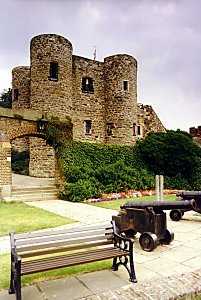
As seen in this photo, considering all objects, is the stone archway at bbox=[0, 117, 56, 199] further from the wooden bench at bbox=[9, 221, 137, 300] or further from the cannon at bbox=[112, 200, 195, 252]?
the wooden bench at bbox=[9, 221, 137, 300]

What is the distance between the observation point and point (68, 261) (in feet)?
12.0

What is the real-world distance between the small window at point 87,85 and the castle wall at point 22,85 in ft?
16.9

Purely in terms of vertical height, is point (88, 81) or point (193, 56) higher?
point (88, 81)

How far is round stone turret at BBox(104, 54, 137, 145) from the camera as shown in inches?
979

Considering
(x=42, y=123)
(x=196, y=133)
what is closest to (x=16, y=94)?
(x=42, y=123)

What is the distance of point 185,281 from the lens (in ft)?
12.7

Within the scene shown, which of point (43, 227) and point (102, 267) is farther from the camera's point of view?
point (43, 227)

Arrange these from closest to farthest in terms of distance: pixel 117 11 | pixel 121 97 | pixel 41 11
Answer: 1. pixel 41 11
2. pixel 117 11
3. pixel 121 97

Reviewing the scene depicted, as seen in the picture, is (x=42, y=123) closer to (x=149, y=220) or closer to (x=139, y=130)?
(x=149, y=220)

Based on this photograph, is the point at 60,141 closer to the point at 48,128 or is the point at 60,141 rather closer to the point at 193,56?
the point at 48,128

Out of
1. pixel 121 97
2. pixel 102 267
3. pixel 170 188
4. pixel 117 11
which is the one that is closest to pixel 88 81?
pixel 121 97

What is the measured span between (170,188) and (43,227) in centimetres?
1259

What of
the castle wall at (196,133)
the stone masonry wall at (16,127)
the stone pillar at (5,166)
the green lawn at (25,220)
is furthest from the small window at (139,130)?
the green lawn at (25,220)

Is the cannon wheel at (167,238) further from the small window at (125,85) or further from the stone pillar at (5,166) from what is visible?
the small window at (125,85)
